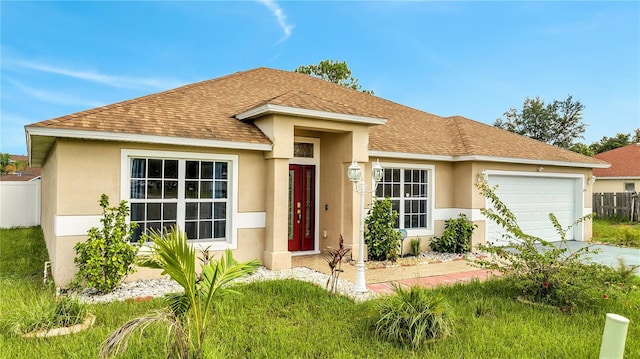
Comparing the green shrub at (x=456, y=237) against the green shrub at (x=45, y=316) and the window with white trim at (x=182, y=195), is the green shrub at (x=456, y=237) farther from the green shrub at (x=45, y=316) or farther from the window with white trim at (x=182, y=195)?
the green shrub at (x=45, y=316)

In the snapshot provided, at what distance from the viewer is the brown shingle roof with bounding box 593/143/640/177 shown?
26041mm

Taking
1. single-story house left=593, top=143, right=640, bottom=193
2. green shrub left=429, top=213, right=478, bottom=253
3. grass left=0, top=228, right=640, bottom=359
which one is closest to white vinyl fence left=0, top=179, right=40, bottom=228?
grass left=0, top=228, right=640, bottom=359

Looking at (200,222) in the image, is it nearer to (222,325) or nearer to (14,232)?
(222,325)

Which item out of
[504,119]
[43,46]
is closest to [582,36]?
[43,46]

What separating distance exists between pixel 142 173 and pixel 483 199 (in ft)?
32.9

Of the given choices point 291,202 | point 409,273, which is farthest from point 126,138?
point 409,273

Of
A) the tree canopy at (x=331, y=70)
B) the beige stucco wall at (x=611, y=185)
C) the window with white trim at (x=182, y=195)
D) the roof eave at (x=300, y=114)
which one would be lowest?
the window with white trim at (x=182, y=195)

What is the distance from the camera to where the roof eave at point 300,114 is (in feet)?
29.5

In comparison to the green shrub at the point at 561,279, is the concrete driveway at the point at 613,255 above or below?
below

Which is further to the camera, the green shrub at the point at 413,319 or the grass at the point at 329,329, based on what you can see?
the green shrub at the point at 413,319

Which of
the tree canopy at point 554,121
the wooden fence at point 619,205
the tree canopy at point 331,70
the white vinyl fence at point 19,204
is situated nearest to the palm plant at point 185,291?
the white vinyl fence at point 19,204

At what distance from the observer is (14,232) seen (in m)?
16.0

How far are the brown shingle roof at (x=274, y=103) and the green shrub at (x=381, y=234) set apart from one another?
1.79 meters

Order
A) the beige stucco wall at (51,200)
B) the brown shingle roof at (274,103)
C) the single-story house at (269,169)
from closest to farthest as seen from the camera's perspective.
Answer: the single-story house at (269,169) < the beige stucco wall at (51,200) < the brown shingle roof at (274,103)
